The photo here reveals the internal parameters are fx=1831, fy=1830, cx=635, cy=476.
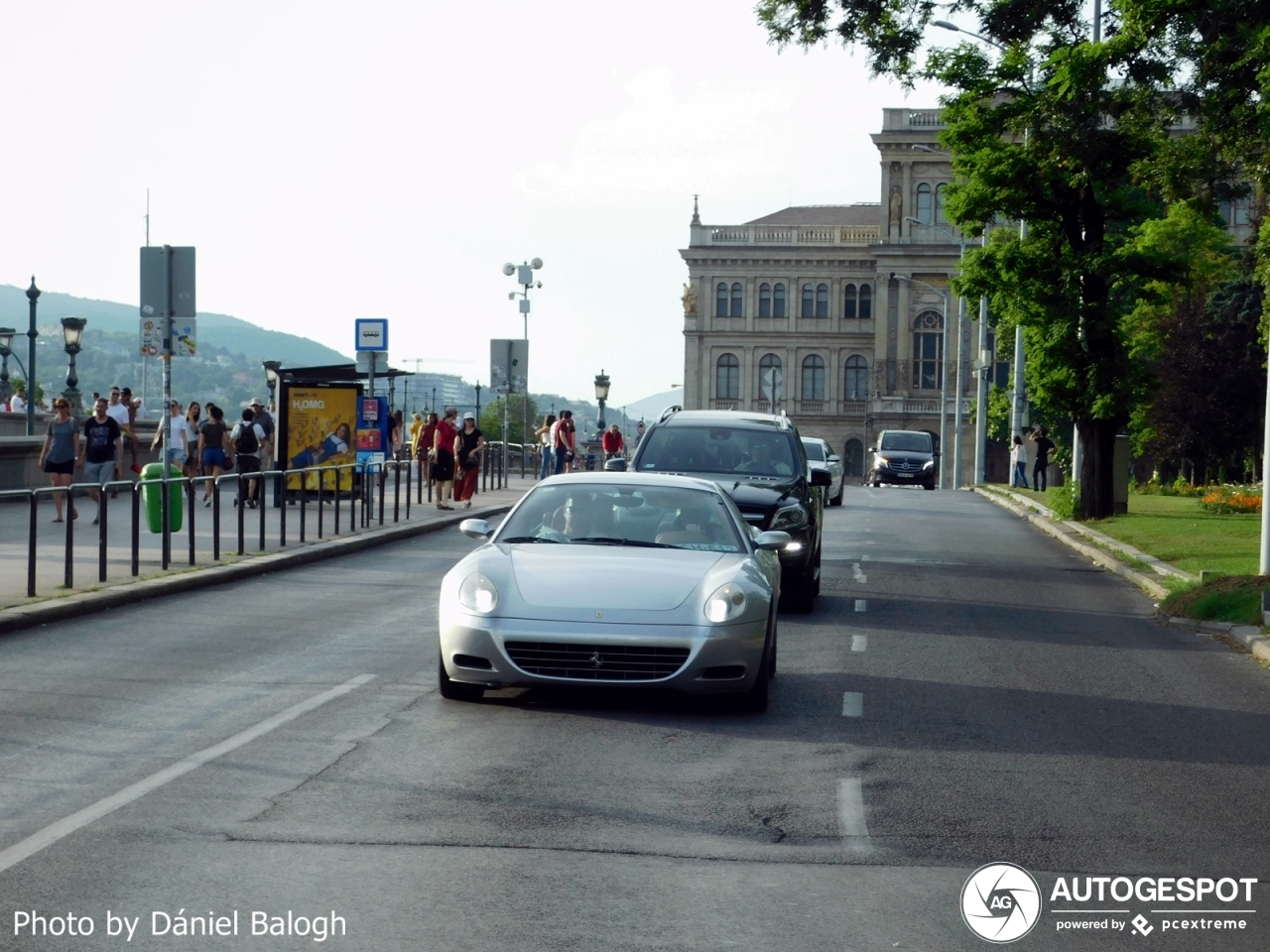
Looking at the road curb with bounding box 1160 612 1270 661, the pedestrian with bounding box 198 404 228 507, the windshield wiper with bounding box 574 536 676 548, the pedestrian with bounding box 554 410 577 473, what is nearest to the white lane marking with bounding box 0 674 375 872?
the windshield wiper with bounding box 574 536 676 548

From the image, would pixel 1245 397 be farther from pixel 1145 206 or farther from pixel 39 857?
pixel 39 857

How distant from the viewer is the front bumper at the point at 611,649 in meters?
9.90

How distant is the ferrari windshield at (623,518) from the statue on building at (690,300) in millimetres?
104545

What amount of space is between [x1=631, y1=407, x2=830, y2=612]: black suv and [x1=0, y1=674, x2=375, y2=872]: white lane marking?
20.0ft

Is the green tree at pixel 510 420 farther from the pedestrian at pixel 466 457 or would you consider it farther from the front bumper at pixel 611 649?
the front bumper at pixel 611 649

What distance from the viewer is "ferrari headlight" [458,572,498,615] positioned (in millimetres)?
10141

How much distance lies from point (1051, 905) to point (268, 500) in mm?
29742

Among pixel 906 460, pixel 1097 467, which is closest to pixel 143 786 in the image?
pixel 1097 467

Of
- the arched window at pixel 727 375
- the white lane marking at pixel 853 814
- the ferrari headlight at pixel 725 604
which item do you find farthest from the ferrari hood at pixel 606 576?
the arched window at pixel 727 375

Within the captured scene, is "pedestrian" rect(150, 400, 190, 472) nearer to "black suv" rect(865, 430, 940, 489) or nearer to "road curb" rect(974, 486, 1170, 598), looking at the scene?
"road curb" rect(974, 486, 1170, 598)

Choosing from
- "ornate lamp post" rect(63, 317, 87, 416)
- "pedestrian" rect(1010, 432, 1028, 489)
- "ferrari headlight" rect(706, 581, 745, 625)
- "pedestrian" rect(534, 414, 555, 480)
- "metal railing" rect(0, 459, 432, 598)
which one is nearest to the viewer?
"ferrari headlight" rect(706, 581, 745, 625)

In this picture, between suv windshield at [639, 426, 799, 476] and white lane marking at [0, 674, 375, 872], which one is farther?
suv windshield at [639, 426, 799, 476]

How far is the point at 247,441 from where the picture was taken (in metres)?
31.9

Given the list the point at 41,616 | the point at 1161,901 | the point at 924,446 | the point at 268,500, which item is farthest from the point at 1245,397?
the point at 1161,901
